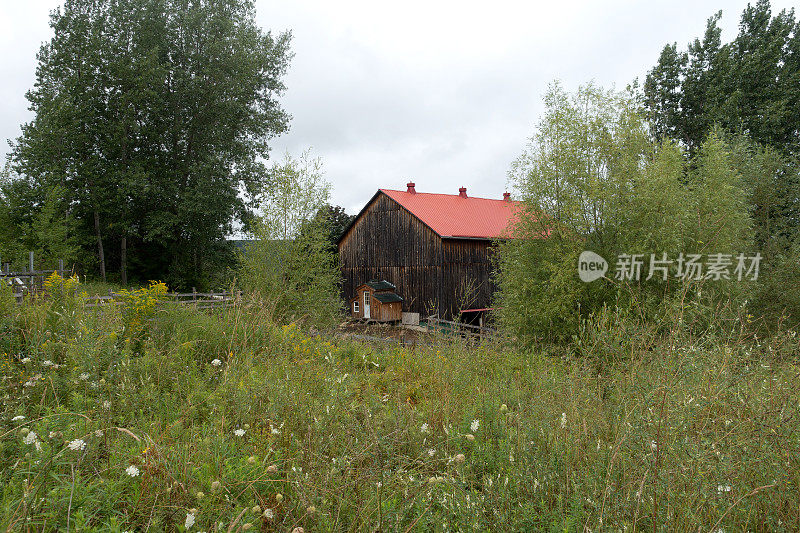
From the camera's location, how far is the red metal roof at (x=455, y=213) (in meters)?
27.1

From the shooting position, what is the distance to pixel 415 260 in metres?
27.5

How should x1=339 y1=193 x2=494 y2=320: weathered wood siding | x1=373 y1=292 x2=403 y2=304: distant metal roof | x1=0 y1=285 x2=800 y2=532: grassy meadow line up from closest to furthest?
x1=0 y1=285 x2=800 y2=532: grassy meadow
x1=339 y1=193 x2=494 y2=320: weathered wood siding
x1=373 y1=292 x2=403 y2=304: distant metal roof

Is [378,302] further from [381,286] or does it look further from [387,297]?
[381,286]

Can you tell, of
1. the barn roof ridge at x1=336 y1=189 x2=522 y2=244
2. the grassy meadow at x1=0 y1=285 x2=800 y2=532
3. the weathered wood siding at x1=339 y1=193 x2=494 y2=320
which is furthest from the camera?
the barn roof ridge at x1=336 y1=189 x2=522 y2=244

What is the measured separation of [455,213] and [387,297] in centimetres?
699

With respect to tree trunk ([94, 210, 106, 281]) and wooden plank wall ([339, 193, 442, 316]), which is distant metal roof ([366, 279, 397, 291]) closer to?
wooden plank wall ([339, 193, 442, 316])

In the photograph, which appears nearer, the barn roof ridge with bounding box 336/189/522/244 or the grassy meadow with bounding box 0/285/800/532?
the grassy meadow with bounding box 0/285/800/532

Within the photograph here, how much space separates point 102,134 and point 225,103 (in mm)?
7886

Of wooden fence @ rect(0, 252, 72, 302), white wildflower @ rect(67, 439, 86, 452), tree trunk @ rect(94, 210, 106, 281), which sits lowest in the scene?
white wildflower @ rect(67, 439, 86, 452)

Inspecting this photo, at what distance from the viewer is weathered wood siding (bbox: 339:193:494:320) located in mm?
26484

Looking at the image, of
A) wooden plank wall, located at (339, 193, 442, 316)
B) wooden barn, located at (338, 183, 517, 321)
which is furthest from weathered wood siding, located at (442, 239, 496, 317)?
wooden plank wall, located at (339, 193, 442, 316)

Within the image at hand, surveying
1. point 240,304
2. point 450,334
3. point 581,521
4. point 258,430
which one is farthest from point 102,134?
point 581,521

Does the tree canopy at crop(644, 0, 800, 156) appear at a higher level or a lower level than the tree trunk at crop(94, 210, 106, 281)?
higher

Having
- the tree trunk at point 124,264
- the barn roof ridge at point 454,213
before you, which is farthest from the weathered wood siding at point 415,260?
the tree trunk at point 124,264
